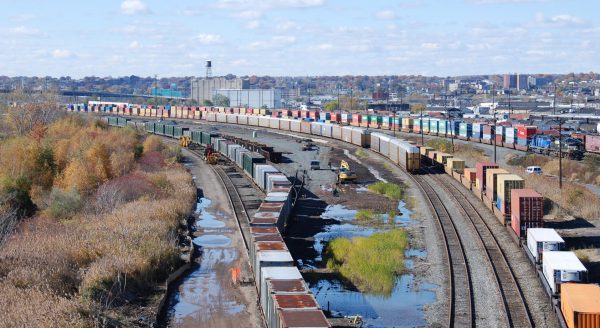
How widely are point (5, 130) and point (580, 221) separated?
69.8 m

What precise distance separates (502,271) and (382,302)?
237 inches

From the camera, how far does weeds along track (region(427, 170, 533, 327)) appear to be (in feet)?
83.9

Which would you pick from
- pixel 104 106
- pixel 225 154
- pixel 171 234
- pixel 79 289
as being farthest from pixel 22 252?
pixel 104 106

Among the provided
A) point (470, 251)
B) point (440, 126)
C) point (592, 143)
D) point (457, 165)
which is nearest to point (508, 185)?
point (470, 251)

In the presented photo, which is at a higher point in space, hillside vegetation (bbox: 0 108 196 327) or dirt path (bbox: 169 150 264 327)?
hillside vegetation (bbox: 0 108 196 327)

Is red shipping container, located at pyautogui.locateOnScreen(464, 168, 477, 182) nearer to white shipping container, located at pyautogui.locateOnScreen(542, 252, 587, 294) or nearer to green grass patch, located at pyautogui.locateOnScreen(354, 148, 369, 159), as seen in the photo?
green grass patch, located at pyautogui.locateOnScreen(354, 148, 369, 159)

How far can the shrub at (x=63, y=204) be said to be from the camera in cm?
4203

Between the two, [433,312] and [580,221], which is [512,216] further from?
[433,312]

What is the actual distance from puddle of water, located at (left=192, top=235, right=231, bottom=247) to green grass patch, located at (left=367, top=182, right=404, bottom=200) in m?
16.1

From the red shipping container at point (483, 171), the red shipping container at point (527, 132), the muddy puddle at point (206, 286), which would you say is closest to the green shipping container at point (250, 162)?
the red shipping container at point (483, 171)

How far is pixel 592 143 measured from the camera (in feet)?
235

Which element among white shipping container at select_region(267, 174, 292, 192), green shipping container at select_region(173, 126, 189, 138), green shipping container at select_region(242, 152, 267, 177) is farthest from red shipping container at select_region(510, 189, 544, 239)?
green shipping container at select_region(173, 126, 189, 138)

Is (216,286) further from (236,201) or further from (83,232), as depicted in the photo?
(236,201)

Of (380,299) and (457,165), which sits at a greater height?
(457,165)
